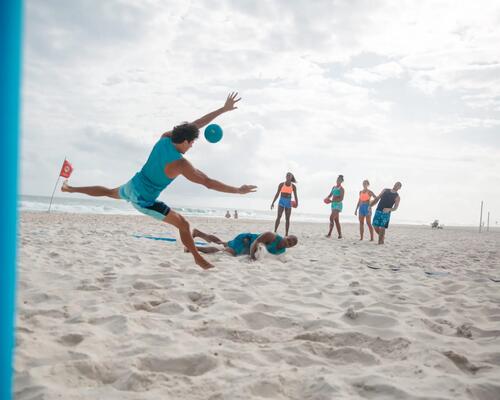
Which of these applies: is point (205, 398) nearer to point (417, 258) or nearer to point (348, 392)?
point (348, 392)

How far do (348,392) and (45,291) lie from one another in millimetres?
2687

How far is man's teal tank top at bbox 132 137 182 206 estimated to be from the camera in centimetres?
400

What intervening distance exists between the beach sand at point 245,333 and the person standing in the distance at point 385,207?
485 cm

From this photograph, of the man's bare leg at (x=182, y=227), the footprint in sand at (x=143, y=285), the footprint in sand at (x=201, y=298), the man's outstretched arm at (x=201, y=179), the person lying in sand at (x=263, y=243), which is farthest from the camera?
the person lying in sand at (x=263, y=243)

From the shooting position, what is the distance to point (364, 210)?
11.3 m

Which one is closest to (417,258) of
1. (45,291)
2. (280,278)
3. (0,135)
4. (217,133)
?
(280,278)

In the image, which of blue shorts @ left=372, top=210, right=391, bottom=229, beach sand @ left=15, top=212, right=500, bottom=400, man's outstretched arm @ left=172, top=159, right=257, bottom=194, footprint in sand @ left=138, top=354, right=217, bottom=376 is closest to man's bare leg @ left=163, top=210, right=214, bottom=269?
beach sand @ left=15, top=212, right=500, bottom=400

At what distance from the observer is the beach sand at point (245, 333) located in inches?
72.8

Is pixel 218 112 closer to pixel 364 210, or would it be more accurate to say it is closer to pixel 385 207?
pixel 385 207

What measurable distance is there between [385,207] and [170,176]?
23.1ft

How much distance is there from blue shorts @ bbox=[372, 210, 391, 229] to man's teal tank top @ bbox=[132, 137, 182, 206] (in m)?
6.87

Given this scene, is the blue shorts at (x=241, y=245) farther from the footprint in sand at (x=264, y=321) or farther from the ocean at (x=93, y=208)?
the ocean at (x=93, y=208)

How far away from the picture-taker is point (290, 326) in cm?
278

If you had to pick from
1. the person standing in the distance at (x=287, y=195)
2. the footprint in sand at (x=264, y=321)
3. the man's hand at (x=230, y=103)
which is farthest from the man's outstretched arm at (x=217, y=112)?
the person standing in the distance at (x=287, y=195)
